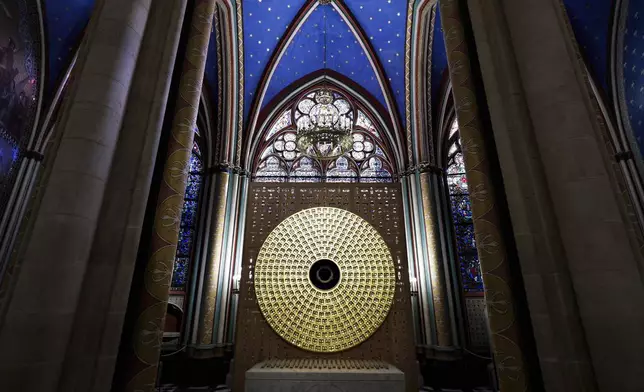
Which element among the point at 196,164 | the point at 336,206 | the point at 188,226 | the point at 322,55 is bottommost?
the point at 336,206

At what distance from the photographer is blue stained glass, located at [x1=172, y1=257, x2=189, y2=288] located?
28.2 ft

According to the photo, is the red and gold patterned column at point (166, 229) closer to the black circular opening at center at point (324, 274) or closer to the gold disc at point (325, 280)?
the gold disc at point (325, 280)

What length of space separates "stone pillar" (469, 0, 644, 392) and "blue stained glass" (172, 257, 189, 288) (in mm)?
8813

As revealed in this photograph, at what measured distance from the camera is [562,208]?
1.74m

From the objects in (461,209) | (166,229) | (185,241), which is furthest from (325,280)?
(461,209)

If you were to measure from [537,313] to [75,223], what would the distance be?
265 centimetres

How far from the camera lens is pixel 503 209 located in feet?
7.36

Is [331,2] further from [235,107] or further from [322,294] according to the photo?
[322,294]

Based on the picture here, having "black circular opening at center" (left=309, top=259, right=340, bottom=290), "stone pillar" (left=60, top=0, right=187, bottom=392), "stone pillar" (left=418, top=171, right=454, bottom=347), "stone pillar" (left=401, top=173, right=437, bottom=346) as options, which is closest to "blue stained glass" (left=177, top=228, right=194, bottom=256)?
"black circular opening at center" (left=309, top=259, right=340, bottom=290)

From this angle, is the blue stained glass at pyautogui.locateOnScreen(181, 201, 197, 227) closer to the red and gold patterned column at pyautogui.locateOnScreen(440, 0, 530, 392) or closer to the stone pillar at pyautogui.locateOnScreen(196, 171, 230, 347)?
the stone pillar at pyautogui.locateOnScreen(196, 171, 230, 347)

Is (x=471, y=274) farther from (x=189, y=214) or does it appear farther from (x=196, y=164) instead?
(x=196, y=164)

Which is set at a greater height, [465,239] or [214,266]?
[465,239]

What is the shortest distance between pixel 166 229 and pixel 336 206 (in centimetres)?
292

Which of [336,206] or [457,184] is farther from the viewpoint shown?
[457,184]
